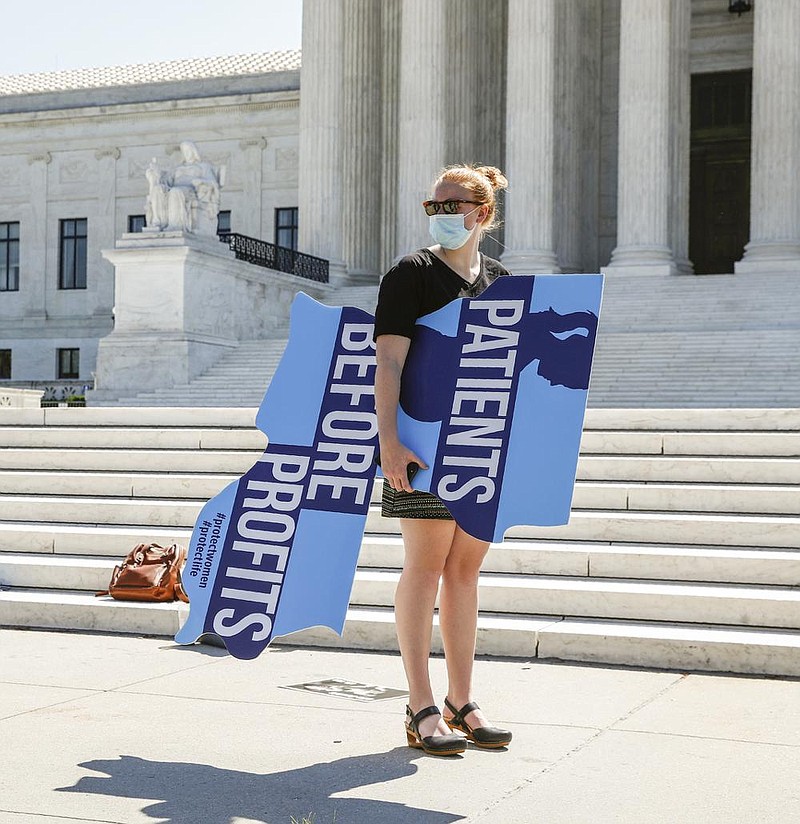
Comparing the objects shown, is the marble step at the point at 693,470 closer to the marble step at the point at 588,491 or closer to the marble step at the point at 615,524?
the marble step at the point at 588,491

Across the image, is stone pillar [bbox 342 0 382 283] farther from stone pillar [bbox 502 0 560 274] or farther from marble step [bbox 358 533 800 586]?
marble step [bbox 358 533 800 586]

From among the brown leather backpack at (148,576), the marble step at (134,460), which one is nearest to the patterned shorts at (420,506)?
the brown leather backpack at (148,576)

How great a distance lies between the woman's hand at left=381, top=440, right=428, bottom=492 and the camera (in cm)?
541

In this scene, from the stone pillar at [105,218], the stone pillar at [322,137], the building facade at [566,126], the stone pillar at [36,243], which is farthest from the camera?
the stone pillar at [36,243]

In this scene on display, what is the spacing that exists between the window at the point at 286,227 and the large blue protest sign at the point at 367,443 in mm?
37891

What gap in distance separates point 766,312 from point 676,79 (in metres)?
7.38

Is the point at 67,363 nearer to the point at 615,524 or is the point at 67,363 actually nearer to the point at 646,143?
the point at 646,143

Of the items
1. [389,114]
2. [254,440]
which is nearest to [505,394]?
[254,440]

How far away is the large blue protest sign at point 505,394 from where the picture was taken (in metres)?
5.47

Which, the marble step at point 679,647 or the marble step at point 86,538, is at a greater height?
the marble step at point 86,538

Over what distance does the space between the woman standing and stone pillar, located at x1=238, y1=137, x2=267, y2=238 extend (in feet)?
127

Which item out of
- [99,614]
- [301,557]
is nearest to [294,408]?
[301,557]

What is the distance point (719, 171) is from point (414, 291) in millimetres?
32570

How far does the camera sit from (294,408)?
5.98 metres
